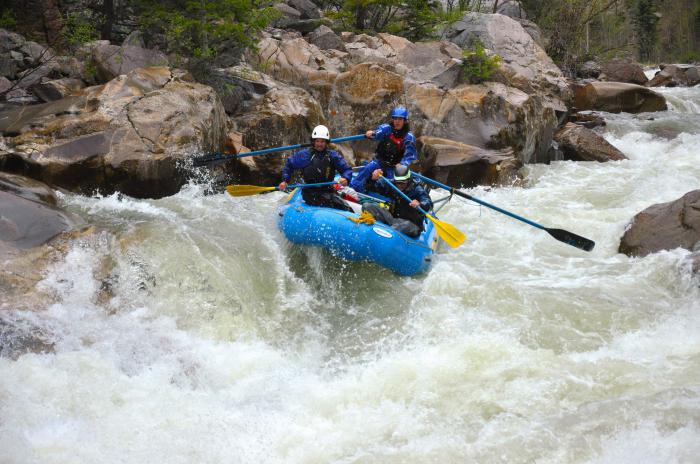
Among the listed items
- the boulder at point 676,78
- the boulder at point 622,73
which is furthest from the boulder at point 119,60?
the boulder at point 676,78

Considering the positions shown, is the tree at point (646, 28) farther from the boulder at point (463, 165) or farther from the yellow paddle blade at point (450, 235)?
the yellow paddle blade at point (450, 235)

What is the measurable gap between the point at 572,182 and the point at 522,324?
5.45m

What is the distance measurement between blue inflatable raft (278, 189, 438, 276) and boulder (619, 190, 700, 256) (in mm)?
2551

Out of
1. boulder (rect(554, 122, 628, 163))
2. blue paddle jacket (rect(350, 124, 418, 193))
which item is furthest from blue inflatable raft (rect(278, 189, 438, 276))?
boulder (rect(554, 122, 628, 163))

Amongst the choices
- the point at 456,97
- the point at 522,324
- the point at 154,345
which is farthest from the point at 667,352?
the point at 456,97

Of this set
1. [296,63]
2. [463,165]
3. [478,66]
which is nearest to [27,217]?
[463,165]

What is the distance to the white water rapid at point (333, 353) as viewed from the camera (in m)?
3.67

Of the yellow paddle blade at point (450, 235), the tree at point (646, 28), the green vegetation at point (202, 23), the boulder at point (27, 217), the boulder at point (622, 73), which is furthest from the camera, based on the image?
the tree at point (646, 28)

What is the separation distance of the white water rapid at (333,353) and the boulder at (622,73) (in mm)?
14392

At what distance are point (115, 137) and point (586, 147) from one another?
8.27 m

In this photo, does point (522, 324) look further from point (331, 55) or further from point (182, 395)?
Answer: point (331, 55)

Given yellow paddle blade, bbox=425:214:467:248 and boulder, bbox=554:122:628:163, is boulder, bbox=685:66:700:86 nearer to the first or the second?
boulder, bbox=554:122:628:163

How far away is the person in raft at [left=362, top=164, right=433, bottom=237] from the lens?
20.4 ft

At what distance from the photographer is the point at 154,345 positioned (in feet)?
15.3
